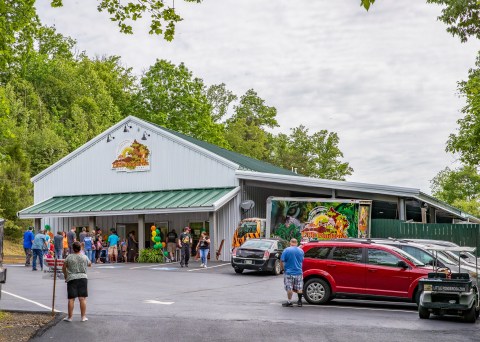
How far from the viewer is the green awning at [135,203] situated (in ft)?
109

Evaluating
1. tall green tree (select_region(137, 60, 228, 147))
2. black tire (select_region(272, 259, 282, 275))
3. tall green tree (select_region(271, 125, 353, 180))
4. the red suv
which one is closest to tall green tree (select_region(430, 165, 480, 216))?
tall green tree (select_region(271, 125, 353, 180))

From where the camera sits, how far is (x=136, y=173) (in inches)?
1505

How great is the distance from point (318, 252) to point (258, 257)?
29.0 feet

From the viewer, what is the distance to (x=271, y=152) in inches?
3265

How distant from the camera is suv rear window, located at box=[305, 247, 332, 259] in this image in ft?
56.5

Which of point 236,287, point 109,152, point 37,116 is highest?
point 37,116

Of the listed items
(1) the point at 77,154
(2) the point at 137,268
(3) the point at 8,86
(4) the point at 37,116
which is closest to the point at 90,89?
(4) the point at 37,116

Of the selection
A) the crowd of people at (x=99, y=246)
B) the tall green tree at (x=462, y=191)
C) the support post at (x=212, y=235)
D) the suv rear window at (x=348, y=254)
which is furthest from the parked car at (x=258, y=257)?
the tall green tree at (x=462, y=191)

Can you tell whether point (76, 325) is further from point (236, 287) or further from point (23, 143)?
point (23, 143)

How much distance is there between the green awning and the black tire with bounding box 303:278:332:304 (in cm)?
1527

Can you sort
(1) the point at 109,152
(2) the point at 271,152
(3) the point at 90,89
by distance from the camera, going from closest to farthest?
1. (1) the point at 109,152
2. (3) the point at 90,89
3. (2) the point at 271,152

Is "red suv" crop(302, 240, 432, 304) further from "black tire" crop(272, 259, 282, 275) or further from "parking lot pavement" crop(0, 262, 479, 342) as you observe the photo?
"black tire" crop(272, 259, 282, 275)

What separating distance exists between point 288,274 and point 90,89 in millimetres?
58917

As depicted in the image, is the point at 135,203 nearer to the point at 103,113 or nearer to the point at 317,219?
the point at 317,219
